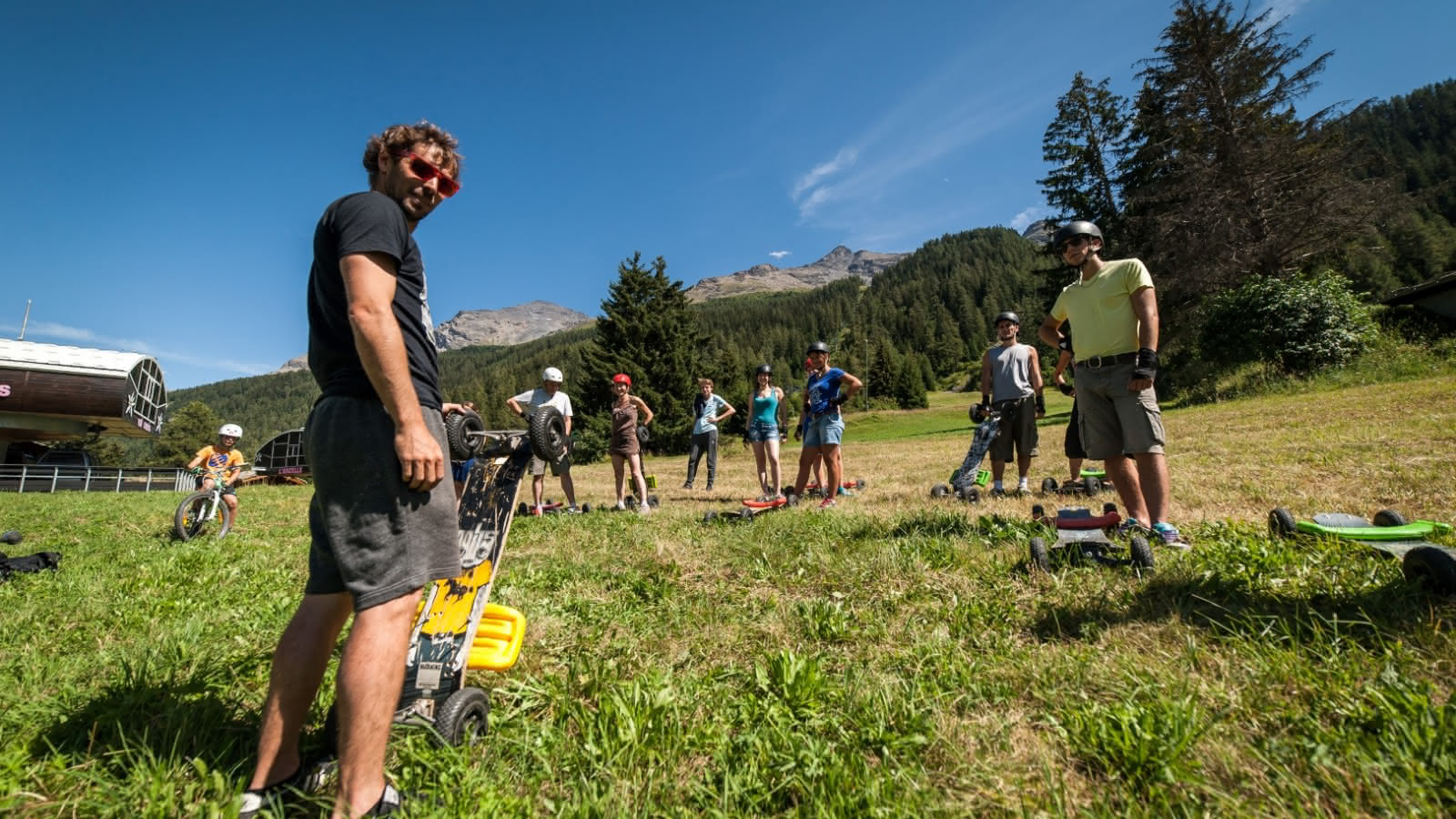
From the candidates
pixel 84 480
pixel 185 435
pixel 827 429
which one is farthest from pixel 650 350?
pixel 185 435

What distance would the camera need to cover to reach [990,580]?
3.76 m

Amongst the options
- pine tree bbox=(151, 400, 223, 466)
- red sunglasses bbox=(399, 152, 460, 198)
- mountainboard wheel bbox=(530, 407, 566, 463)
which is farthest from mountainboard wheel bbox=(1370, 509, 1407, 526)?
pine tree bbox=(151, 400, 223, 466)

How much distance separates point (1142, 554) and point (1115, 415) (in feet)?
4.99

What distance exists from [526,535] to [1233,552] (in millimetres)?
6507

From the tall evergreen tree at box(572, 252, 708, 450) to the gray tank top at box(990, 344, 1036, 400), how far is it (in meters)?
26.8

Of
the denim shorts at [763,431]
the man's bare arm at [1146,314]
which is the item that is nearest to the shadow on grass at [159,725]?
the man's bare arm at [1146,314]

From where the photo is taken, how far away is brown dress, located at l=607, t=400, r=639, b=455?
9.73 meters

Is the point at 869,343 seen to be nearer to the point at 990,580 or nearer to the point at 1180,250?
the point at 1180,250

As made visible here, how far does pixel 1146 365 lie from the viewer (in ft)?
14.5

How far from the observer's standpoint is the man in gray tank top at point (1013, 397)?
7.61 m

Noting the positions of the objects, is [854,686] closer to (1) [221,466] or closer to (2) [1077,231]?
(2) [1077,231]

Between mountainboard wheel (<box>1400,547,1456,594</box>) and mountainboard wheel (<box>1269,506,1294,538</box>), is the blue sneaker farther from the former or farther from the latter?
mountainboard wheel (<box>1400,547,1456,594</box>)

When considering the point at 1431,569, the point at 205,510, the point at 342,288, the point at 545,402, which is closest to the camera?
the point at 342,288

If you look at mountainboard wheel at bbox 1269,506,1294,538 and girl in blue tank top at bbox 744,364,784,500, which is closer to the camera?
mountainboard wheel at bbox 1269,506,1294,538
